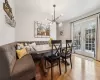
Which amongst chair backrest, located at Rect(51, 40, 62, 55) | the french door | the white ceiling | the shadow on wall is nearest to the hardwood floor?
chair backrest, located at Rect(51, 40, 62, 55)

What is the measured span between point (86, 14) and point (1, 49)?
483 cm

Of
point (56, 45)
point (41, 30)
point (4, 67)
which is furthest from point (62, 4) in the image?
point (4, 67)

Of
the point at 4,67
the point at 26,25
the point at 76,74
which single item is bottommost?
the point at 76,74

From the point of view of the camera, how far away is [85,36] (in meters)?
5.23

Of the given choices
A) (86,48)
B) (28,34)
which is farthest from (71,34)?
(28,34)

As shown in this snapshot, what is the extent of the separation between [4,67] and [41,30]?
4116 mm

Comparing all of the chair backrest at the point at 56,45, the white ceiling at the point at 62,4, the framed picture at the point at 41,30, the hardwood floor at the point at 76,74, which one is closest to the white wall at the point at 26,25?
the framed picture at the point at 41,30

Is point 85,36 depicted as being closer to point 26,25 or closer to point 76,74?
point 76,74

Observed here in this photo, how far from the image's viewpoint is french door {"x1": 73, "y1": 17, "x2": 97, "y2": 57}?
470 cm

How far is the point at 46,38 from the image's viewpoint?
549cm

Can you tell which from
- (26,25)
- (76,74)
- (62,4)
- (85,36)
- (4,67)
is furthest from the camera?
(85,36)

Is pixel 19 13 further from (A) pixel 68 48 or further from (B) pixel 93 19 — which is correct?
(B) pixel 93 19

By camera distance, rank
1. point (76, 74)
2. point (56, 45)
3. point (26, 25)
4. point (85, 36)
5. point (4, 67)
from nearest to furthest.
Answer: point (4, 67) → point (76, 74) → point (56, 45) → point (26, 25) → point (85, 36)

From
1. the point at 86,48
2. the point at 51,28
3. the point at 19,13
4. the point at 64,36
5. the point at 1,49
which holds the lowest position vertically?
the point at 86,48
